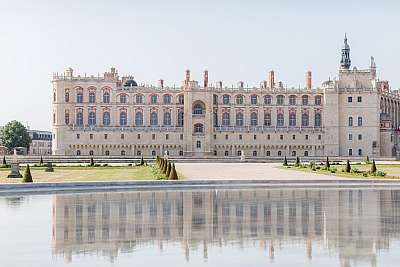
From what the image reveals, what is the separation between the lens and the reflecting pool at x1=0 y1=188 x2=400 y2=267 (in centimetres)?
1263

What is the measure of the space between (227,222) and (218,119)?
89.9m

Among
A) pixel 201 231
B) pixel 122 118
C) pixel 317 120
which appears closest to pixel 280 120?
pixel 317 120

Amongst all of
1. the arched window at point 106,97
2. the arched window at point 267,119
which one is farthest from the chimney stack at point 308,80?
the arched window at point 106,97

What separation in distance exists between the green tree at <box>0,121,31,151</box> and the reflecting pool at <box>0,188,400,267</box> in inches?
3595

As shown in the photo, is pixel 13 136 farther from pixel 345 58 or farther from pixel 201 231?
pixel 201 231

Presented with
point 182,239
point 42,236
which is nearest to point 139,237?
point 182,239

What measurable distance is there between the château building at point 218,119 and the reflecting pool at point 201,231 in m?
78.1

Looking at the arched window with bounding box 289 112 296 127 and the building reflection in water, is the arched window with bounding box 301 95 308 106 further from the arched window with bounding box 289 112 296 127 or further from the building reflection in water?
the building reflection in water

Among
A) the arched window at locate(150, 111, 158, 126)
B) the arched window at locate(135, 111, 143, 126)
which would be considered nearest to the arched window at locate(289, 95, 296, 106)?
the arched window at locate(150, 111, 158, 126)

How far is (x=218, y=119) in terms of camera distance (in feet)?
352

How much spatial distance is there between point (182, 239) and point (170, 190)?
1572 cm

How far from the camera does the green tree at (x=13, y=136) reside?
11381 cm

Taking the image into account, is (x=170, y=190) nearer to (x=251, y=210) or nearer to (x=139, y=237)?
(x=251, y=210)

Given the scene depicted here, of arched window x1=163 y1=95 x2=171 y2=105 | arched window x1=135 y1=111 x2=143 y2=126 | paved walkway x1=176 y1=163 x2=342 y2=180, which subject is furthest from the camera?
arched window x1=163 y1=95 x2=171 y2=105
